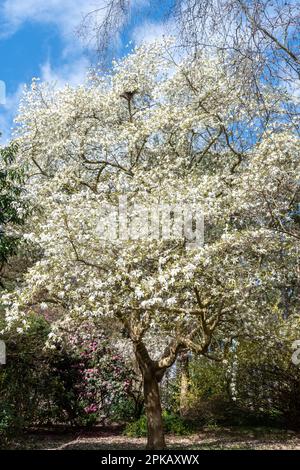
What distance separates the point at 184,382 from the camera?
12.2m

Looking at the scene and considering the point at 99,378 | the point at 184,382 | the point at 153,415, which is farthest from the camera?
the point at 184,382

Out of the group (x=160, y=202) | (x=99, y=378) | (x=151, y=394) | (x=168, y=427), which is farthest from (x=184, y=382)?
(x=160, y=202)

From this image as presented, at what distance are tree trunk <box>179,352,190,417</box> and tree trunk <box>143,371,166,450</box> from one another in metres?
3.46

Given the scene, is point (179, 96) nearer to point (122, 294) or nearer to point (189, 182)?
point (189, 182)

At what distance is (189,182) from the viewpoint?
933cm

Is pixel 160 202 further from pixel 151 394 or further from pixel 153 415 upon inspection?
pixel 153 415

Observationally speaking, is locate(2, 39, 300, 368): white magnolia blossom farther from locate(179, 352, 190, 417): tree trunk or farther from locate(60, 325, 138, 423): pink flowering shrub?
locate(179, 352, 190, 417): tree trunk

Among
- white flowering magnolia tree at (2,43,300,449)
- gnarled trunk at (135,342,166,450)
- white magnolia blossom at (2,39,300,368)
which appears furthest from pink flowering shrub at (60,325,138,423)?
gnarled trunk at (135,342,166,450)

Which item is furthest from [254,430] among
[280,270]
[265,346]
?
[280,270]

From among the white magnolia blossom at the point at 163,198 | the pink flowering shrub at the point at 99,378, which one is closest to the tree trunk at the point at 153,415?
the white magnolia blossom at the point at 163,198

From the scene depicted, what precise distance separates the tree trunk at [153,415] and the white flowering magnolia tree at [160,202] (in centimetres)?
2

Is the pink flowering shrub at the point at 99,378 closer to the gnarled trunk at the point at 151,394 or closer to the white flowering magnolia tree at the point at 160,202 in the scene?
the white flowering magnolia tree at the point at 160,202

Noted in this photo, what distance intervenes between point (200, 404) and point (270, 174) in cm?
564

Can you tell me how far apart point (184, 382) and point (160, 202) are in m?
5.66
